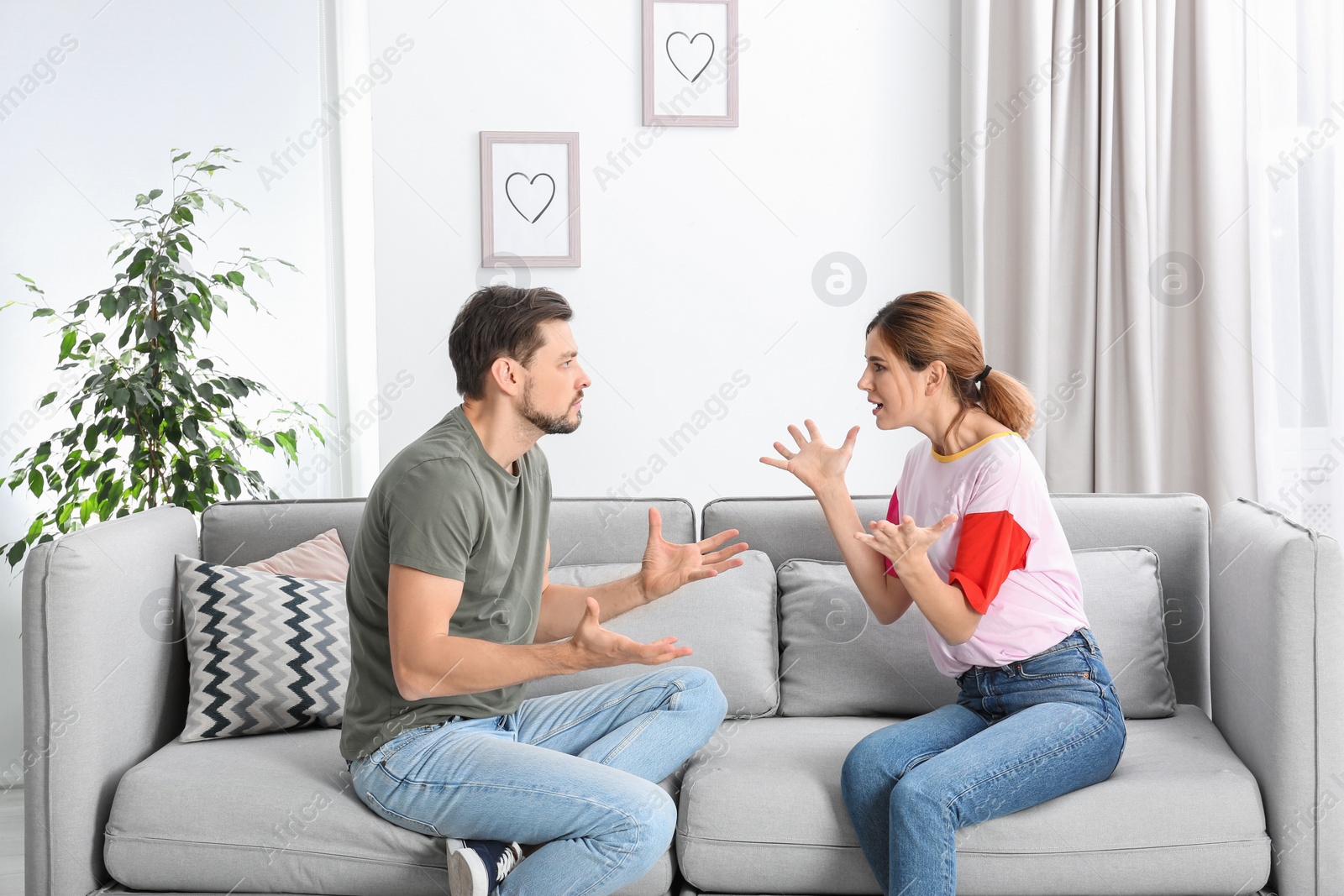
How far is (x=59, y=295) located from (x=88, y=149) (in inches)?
16.6

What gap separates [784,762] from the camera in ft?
5.51

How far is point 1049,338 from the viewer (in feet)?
8.76

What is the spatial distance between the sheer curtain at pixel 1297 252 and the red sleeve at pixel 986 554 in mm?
1346

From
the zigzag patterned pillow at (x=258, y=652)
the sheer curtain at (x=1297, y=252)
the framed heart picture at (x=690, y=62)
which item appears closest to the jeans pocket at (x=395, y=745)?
the zigzag patterned pillow at (x=258, y=652)

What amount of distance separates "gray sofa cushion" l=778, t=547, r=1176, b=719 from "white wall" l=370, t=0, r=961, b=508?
78 centimetres

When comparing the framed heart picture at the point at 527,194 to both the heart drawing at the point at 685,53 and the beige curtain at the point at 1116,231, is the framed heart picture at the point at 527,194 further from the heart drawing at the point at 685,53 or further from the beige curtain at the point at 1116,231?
the beige curtain at the point at 1116,231

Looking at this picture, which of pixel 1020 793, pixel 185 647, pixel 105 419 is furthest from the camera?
pixel 105 419

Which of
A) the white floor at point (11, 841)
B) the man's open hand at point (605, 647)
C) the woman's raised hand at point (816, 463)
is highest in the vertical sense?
the woman's raised hand at point (816, 463)

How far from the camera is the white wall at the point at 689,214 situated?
266cm

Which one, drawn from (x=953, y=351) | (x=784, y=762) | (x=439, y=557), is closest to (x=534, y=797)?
(x=439, y=557)

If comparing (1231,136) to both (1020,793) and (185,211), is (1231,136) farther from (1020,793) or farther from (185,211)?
(185,211)

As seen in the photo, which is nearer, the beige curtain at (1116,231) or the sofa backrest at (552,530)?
the sofa backrest at (552,530)

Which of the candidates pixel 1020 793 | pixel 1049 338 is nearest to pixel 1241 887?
pixel 1020 793

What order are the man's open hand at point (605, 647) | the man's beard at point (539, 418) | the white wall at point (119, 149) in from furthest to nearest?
the white wall at point (119, 149), the man's beard at point (539, 418), the man's open hand at point (605, 647)
